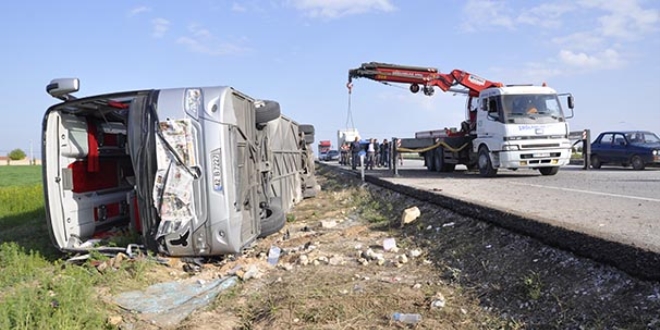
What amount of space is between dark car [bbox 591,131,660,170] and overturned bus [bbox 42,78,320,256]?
51.2 feet

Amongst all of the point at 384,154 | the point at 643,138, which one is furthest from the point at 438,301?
the point at 384,154

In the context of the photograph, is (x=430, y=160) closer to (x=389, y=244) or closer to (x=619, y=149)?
(x=619, y=149)

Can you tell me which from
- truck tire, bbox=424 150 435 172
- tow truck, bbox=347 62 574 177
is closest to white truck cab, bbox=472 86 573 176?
tow truck, bbox=347 62 574 177

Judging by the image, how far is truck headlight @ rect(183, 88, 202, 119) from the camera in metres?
5.73

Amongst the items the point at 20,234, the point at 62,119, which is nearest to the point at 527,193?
the point at 62,119

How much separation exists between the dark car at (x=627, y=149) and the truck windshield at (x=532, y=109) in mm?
6012

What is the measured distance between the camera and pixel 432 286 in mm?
4816

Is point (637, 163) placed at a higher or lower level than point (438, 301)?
higher

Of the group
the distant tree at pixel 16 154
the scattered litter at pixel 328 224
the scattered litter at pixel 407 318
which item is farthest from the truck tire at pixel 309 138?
the distant tree at pixel 16 154

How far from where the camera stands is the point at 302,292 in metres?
4.89

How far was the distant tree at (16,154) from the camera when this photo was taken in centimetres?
8981

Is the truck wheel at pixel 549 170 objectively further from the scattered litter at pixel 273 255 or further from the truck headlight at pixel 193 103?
the truck headlight at pixel 193 103

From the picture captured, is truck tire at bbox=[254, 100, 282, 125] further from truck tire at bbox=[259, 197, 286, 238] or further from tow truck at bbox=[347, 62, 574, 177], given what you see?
tow truck at bbox=[347, 62, 574, 177]

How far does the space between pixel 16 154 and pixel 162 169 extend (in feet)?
332
